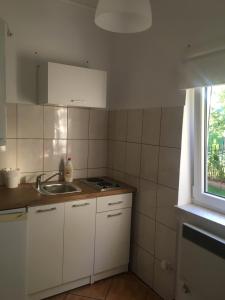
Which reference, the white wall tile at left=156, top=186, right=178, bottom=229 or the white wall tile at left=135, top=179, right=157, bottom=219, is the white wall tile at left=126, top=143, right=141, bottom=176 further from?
the white wall tile at left=156, top=186, right=178, bottom=229

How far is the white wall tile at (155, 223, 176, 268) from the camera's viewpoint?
76.9 inches

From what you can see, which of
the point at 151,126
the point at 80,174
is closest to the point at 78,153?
the point at 80,174

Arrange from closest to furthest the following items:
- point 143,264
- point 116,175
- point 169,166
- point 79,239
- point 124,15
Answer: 1. point 124,15
2. point 169,166
3. point 79,239
4. point 143,264
5. point 116,175

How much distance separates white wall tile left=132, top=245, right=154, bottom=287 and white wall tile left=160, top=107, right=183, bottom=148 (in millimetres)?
1019

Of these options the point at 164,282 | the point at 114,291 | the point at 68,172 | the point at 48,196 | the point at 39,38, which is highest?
the point at 39,38

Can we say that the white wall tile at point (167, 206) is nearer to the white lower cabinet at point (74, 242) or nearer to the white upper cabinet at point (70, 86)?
the white lower cabinet at point (74, 242)

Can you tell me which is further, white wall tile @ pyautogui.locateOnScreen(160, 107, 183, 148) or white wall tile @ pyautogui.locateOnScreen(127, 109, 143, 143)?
white wall tile @ pyautogui.locateOnScreen(127, 109, 143, 143)

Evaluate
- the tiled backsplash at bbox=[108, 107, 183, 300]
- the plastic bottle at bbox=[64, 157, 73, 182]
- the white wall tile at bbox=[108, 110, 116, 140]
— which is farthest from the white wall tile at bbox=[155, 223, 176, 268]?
the white wall tile at bbox=[108, 110, 116, 140]

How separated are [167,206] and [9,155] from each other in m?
1.40

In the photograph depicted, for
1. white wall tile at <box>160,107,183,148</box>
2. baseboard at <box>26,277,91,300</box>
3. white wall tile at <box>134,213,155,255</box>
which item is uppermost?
white wall tile at <box>160,107,183,148</box>

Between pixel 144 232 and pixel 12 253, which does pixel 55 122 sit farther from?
pixel 144 232

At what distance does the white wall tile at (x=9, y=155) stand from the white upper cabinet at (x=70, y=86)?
0.46 m

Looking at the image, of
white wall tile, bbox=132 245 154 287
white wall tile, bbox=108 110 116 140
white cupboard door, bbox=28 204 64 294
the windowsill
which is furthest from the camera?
white wall tile, bbox=108 110 116 140

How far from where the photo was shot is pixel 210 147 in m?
1.82
